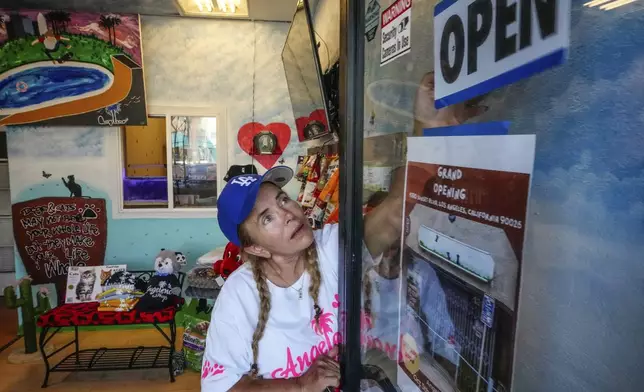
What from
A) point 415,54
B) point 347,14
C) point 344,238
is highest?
point 347,14

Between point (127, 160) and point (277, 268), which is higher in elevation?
point (127, 160)

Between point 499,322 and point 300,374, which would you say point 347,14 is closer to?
point 499,322

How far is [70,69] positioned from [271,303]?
334 cm

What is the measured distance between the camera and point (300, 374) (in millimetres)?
1132

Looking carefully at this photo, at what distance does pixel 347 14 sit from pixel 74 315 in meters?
3.00

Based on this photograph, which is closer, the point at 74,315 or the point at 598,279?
the point at 598,279

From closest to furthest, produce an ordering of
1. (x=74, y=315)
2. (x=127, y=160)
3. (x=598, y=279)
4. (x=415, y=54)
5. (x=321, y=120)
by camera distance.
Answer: (x=598, y=279) < (x=415, y=54) < (x=321, y=120) < (x=74, y=315) < (x=127, y=160)

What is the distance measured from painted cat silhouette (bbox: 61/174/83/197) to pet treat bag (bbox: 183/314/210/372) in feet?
5.42

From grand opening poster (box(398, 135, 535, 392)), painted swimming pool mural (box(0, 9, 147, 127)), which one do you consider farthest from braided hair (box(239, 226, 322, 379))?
painted swimming pool mural (box(0, 9, 147, 127))

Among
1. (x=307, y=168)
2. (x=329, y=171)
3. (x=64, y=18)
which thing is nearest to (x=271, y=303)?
→ (x=329, y=171)

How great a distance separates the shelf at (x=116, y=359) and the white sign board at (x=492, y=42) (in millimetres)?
3047

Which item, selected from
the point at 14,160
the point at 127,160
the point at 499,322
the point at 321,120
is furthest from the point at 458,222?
the point at 14,160

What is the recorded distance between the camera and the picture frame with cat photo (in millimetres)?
3107

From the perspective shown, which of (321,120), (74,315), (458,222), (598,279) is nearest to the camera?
(598,279)
